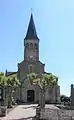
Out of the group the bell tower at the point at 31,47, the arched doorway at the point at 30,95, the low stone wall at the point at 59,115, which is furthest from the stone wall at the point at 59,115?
the bell tower at the point at 31,47

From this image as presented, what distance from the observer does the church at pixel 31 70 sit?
67.8 metres

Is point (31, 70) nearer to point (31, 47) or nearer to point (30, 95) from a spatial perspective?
point (31, 47)

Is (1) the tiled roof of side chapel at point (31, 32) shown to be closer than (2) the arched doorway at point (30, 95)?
No

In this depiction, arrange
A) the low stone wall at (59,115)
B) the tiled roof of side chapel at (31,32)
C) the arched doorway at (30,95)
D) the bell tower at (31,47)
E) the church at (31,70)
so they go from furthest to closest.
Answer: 1. the tiled roof of side chapel at (31,32)
2. the bell tower at (31,47)
3. the arched doorway at (30,95)
4. the church at (31,70)
5. the low stone wall at (59,115)

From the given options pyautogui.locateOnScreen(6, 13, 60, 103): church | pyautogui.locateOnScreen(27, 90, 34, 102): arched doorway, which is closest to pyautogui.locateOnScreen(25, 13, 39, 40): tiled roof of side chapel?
pyautogui.locateOnScreen(6, 13, 60, 103): church

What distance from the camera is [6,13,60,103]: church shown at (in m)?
67.8

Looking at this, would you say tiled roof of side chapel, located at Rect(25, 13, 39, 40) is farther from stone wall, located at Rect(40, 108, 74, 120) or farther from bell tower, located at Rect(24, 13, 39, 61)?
stone wall, located at Rect(40, 108, 74, 120)

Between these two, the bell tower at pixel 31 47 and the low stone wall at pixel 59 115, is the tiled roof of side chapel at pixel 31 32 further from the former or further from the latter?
the low stone wall at pixel 59 115

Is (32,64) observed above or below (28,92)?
above

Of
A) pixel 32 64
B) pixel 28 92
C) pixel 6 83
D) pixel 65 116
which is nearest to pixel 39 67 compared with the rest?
pixel 32 64

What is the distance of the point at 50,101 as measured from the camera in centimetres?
6638

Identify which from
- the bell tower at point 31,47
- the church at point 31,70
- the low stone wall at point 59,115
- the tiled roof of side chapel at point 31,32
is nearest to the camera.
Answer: the low stone wall at point 59,115

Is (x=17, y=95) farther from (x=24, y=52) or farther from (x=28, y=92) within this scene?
(x=24, y=52)

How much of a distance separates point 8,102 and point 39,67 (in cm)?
2736
